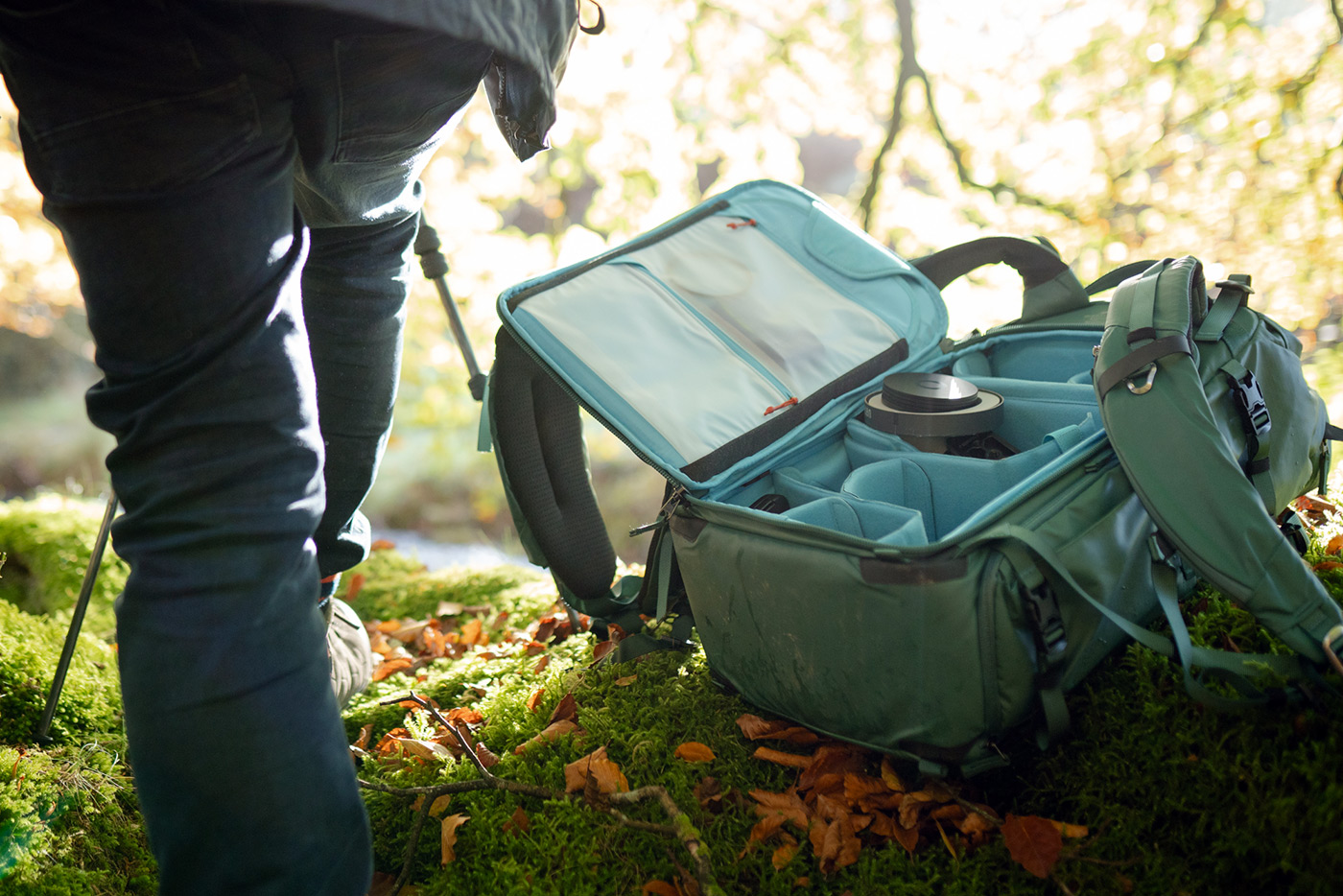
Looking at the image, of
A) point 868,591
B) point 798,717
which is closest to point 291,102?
point 868,591

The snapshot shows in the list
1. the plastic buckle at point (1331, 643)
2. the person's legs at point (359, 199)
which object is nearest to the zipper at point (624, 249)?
the person's legs at point (359, 199)

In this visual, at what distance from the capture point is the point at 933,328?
2223 mm

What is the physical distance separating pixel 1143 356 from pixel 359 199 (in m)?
1.35

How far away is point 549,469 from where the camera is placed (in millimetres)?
2168

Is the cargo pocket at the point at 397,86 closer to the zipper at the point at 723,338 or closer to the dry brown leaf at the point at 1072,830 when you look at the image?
the zipper at the point at 723,338

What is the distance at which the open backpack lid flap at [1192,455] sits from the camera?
4.00ft

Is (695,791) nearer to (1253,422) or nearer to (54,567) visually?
(1253,422)

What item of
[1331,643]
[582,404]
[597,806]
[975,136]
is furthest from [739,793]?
[975,136]

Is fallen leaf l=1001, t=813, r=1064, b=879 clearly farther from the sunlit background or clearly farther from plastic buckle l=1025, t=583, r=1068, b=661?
the sunlit background

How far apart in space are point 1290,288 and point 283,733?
5.70m

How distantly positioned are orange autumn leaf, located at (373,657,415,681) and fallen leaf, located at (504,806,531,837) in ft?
3.14

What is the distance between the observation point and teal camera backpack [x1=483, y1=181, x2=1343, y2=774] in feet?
4.13

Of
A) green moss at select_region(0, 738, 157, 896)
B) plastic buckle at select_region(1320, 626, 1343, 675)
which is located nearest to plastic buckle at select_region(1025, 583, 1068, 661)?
plastic buckle at select_region(1320, 626, 1343, 675)

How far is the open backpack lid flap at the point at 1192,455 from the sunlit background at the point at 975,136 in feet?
11.7
